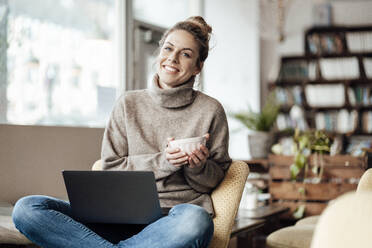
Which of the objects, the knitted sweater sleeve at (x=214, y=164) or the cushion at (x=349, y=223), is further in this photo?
the knitted sweater sleeve at (x=214, y=164)

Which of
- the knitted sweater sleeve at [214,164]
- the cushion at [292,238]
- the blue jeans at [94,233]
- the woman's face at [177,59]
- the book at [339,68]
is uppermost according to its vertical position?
the book at [339,68]

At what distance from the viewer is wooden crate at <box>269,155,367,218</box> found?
2857 mm

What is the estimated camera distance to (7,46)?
8.25 feet

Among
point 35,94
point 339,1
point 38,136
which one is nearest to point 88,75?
point 35,94

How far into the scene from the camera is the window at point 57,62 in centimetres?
255

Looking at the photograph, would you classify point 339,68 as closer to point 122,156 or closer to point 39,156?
point 39,156

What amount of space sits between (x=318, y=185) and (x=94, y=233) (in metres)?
1.78

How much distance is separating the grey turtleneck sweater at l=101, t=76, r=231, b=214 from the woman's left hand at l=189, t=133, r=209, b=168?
55mm

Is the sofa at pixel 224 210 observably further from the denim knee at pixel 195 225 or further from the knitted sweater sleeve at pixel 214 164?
the denim knee at pixel 195 225

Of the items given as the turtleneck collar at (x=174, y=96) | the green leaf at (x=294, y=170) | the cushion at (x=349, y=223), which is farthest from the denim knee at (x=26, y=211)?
the green leaf at (x=294, y=170)

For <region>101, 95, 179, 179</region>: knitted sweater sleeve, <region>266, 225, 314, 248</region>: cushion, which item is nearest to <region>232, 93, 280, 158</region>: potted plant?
<region>266, 225, 314, 248</region>: cushion

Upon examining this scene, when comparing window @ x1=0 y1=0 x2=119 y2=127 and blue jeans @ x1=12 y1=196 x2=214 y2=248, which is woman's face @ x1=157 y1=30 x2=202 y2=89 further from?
window @ x1=0 y1=0 x2=119 y2=127

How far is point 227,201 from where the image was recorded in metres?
1.62

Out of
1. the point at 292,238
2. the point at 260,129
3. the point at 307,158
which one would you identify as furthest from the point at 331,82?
the point at 292,238
